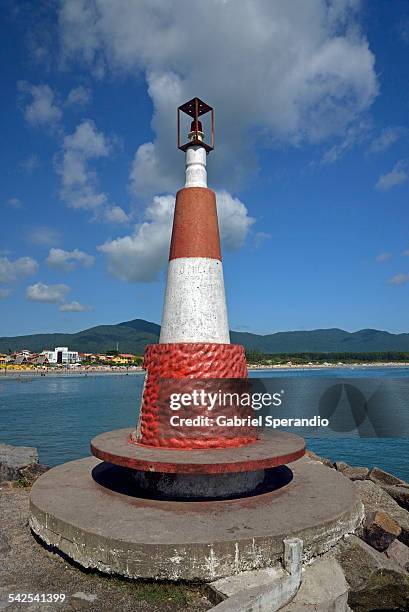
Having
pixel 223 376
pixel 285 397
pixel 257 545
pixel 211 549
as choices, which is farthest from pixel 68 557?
pixel 285 397

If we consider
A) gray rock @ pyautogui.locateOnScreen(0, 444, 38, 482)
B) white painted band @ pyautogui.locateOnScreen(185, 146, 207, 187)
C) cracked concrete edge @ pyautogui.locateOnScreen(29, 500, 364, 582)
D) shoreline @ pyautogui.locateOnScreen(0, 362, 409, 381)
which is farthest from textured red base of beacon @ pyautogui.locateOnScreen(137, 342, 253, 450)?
shoreline @ pyautogui.locateOnScreen(0, 362, 409, 381)

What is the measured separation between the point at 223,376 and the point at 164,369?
1107mm

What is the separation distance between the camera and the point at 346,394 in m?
55.3

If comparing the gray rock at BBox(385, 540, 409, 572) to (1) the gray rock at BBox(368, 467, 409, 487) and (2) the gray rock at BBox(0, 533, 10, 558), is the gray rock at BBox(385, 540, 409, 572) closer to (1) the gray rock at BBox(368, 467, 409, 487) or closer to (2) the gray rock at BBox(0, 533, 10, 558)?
(1) the gray rock at BBox(368, 467, 409, 487)

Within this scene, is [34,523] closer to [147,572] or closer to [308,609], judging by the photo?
[147,572]

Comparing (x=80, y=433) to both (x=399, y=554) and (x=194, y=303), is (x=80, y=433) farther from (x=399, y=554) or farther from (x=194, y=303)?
(x=399, y=554)

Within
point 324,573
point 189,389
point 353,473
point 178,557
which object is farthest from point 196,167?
point 353,473

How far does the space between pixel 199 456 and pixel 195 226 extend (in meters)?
4.36

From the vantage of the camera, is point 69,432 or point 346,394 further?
point 346,394

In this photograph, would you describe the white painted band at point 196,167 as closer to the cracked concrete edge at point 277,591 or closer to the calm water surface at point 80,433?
the cracked concrete edge at point 277,591

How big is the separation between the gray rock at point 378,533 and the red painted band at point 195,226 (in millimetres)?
5456

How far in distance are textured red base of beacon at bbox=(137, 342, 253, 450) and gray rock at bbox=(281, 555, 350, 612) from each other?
8.54 ft

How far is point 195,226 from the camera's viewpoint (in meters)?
9.36

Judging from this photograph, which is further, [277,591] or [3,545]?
[3,545]
